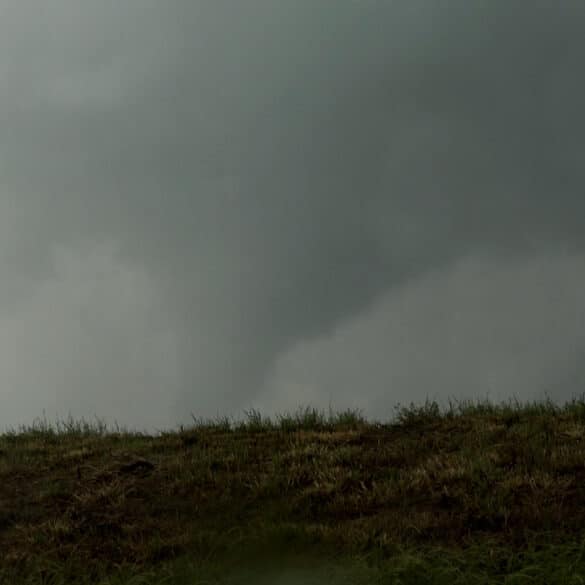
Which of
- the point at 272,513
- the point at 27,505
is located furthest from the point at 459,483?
the point at 27,505

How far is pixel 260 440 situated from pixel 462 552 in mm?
5329

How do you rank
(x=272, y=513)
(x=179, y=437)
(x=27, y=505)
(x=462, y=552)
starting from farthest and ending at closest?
(x=179, y=437), (x=27, y=505), (x=272, y=513), (x=462, y=552)

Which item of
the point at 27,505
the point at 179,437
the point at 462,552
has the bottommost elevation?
the point at 462,552

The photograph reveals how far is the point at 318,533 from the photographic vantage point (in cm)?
965

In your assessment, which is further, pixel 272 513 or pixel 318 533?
pixel 272 513

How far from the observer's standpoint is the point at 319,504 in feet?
35.1

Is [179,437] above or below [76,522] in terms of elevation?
above

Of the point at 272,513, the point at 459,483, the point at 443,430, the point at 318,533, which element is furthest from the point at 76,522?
the point at 443,430

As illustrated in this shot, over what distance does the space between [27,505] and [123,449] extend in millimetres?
2439

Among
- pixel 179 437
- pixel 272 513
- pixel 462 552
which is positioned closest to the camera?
pixel 462 552

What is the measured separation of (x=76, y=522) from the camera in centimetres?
1098

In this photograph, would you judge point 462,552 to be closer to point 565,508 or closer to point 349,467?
point 565,508

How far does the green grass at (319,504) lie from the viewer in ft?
29.5

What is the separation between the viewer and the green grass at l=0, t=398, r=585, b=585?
8.98 meters
